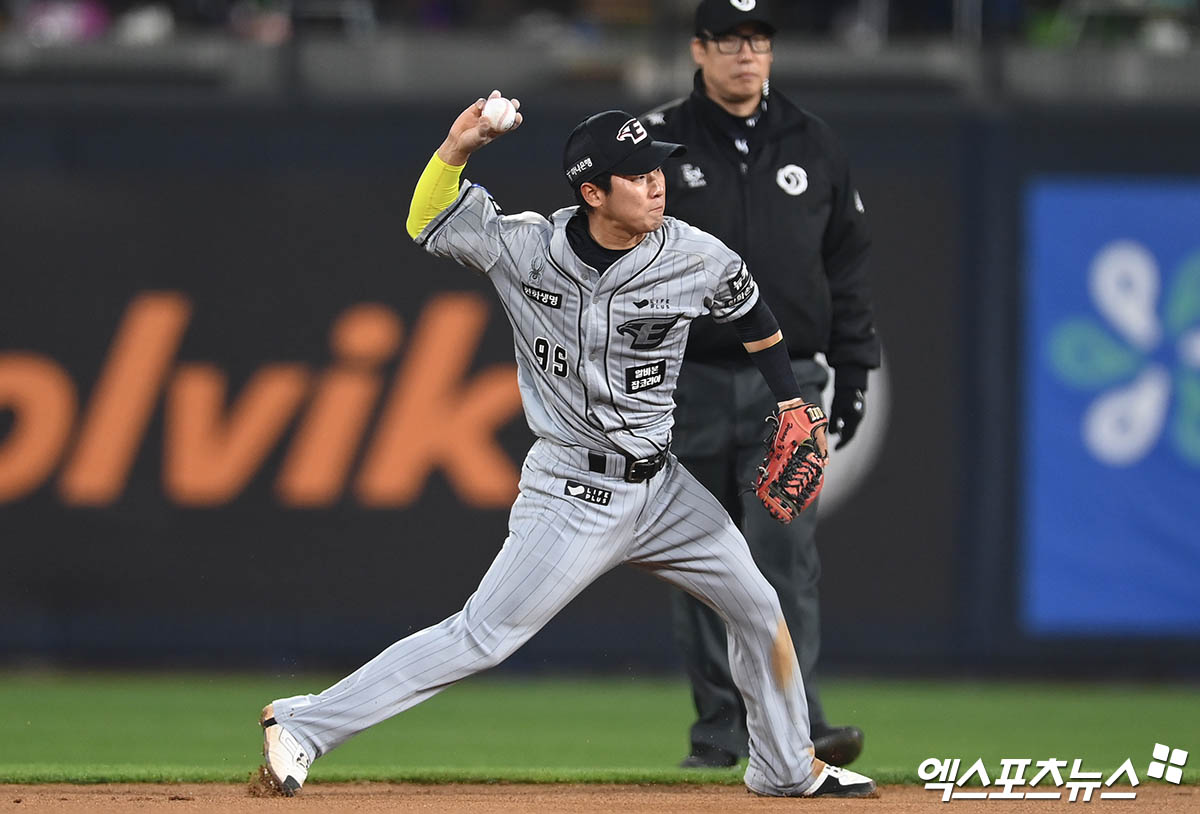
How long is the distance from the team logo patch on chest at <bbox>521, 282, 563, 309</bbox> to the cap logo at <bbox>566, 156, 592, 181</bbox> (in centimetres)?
31

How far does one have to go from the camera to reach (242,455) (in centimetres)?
875

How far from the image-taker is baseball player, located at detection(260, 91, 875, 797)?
186 inches

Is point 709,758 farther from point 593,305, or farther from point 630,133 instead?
point 630,133

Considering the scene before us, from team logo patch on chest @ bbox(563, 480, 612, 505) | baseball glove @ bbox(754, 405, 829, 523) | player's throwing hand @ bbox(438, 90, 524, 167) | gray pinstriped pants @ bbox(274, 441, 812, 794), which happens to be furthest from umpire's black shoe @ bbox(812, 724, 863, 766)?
player's throwing hand @ bbox(438, 90, 524, 167)

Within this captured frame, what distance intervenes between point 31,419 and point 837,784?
16.5 ft

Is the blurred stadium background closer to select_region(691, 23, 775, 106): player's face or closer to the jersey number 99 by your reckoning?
select_region(691, 23, 775, 106): player's face

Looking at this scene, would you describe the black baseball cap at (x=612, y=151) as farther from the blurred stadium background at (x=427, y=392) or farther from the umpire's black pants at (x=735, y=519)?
the blurred stadium background at (x=427, y=392)

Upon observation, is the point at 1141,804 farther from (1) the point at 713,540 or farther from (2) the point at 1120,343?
(2) the point at 1120,343

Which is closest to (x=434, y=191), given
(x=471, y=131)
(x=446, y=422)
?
(x=471, y=131)

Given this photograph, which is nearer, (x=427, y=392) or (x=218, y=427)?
(x=218, y=427)

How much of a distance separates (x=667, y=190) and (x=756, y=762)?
1905 mm


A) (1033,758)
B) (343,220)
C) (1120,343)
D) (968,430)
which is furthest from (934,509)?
(343,220)

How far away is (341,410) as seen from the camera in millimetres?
8797

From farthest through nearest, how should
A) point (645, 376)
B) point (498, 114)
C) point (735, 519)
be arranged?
point (735, 519) → point (645, 376) → point (498, 114)
